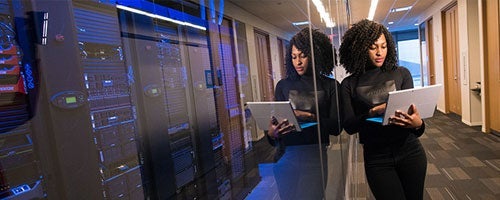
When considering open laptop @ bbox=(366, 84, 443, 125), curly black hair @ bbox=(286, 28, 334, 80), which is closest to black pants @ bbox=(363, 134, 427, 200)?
open laptop @ bbox=(366, 84, 443, 125)

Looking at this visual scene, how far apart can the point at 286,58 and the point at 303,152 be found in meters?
0.34

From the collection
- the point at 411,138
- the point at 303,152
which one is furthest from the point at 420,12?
the point at 303,152

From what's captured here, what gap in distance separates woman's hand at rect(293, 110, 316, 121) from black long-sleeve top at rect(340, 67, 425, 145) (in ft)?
1.30

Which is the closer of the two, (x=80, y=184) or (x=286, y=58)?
(x=80, y=184)

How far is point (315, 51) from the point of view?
3.44ft

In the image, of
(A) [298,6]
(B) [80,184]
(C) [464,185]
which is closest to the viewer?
(B) [80,184]

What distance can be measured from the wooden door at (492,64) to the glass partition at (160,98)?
11.7 feet

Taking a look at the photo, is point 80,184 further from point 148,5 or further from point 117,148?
point 148,5

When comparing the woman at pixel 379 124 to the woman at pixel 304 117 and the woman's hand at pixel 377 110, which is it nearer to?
the woman's hand at pixel 377 110

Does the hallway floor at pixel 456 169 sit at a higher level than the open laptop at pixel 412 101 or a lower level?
lower

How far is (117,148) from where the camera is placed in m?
0.79

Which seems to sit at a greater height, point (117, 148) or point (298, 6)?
point (298, 6)

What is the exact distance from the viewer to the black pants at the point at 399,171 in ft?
4.14

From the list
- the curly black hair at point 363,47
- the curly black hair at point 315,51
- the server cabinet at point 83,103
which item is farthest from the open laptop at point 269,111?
the curly black hair at point 363,47
